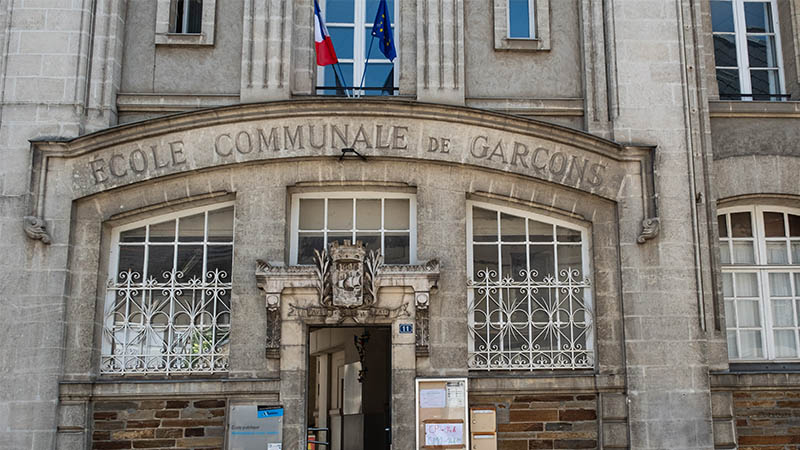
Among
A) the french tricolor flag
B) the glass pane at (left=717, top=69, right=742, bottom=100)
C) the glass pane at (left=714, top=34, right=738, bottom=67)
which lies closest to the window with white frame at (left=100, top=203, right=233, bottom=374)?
the french tricolor flag

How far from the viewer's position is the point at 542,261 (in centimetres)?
1116

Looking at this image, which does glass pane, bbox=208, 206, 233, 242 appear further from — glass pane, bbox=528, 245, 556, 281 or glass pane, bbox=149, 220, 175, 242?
glass pane, bbox=528, 245, 556, 281

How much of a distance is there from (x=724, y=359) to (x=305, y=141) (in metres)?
5.92

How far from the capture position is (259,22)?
11414mm

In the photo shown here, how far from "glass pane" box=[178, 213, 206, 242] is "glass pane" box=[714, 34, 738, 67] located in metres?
7.49

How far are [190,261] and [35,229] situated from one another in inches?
74.3

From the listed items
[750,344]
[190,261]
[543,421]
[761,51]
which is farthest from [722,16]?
[190,261]

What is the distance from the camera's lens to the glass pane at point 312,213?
11.1 meters

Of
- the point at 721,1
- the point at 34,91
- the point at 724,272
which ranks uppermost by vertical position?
the point at 721,1

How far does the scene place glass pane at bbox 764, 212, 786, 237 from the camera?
1170 cm

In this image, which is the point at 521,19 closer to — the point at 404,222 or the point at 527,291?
the point at 404,222

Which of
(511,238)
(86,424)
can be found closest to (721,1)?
(511,238)

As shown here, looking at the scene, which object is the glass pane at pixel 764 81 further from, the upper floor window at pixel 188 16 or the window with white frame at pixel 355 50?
the upper floor window at pixel 188 16

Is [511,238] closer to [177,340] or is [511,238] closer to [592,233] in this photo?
[592,233]
